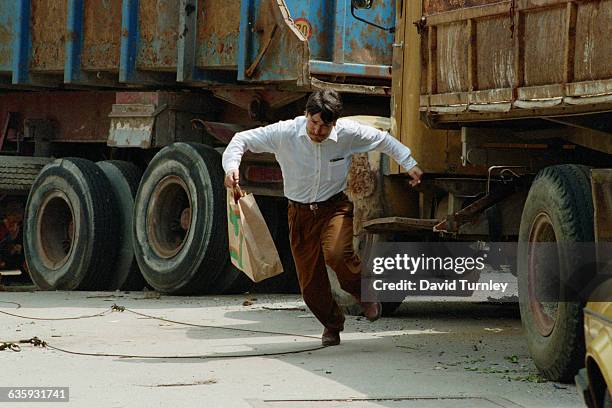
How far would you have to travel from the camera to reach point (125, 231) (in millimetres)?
14695

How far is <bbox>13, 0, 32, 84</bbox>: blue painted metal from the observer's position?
50.9 ft

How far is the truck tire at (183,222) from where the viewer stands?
1314cm

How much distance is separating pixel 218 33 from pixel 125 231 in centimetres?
262

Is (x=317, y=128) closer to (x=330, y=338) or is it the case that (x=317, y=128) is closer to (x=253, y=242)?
(x=253, y=242)

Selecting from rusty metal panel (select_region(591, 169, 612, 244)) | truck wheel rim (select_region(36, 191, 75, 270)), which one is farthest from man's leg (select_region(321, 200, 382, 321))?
truck wheel rim (select_region(36, 191, 75, 270))

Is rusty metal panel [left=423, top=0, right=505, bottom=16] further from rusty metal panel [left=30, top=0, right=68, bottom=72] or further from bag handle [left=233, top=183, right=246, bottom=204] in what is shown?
rusty metal panel [left=30, top=0, right=68, bottom=72]

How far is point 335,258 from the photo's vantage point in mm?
8922

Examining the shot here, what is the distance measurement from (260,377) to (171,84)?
6.95 meters

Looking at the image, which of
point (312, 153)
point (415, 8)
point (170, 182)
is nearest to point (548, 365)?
point (312, 153)

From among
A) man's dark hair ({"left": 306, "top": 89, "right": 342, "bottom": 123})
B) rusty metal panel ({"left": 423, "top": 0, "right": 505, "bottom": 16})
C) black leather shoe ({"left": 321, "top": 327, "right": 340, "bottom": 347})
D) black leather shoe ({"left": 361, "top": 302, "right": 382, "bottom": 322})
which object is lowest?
black leather shoe ({"left": 321, "top": 327, "right": 340, "bottom": 347})

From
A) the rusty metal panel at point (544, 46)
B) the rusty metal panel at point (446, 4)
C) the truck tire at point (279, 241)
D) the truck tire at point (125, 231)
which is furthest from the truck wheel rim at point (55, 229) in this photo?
the rusty metal panel at point (544, 46)

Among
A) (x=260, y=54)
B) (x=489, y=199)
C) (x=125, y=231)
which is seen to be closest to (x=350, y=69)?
(x=260, y=54)

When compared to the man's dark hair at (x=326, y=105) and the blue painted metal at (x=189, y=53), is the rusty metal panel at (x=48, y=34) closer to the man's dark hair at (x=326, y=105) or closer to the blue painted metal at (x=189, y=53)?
the blue painted metal at (x=189, y=53)

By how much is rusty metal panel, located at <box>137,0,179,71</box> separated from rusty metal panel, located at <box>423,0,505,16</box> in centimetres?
517
